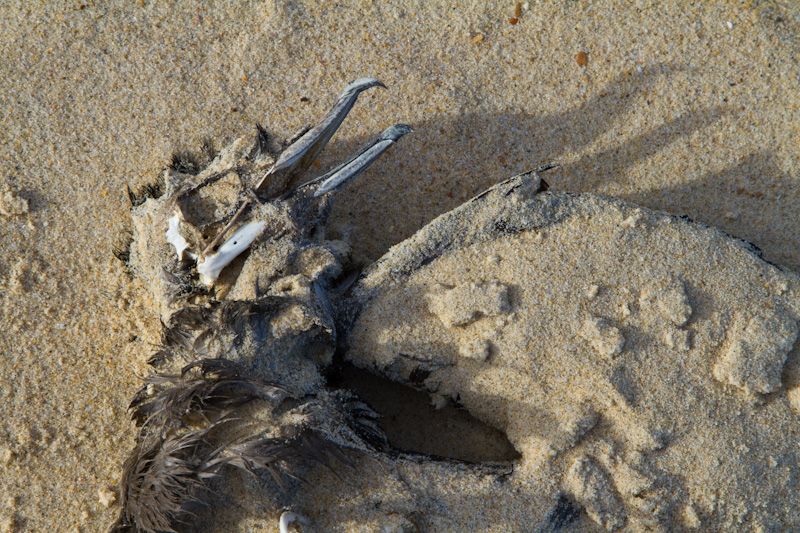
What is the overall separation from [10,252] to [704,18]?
3750 millimetres

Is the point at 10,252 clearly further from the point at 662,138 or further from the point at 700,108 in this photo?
the point at 700,108

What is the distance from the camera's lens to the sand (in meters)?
2.74

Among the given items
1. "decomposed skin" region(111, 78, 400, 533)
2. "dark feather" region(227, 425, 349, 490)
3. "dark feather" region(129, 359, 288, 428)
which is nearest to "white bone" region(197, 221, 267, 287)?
"decomposed skin" region(111, 78, 400, 533)

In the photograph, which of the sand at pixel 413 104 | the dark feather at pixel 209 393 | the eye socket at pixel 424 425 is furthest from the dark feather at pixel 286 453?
the sand at pixel 413 104

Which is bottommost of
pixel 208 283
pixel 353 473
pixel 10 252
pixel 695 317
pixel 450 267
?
pixel 695 317

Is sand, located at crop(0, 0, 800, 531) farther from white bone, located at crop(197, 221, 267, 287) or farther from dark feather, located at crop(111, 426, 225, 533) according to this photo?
dark feather, located at crop(111, 426, 225, 533)

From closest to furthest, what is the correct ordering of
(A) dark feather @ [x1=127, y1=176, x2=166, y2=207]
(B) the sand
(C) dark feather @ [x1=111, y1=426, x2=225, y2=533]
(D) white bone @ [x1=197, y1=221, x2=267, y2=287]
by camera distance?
(C) dark feather @ [x1=111, y1=426, x2=225, y2=533], (D) white bone @ [x1=197, y1=221, x2=267, y2=287], (A) dark feather @ [x1=127, y1=176, x2=166, y2=207], (B) the sand

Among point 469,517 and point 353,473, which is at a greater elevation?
point 353,473

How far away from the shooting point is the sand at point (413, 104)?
274cm

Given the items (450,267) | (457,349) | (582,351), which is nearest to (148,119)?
(450,267)

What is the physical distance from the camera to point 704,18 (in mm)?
2959

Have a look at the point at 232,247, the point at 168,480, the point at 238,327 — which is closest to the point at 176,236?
the point at 232,247

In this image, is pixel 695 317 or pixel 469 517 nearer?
pixel 469 517

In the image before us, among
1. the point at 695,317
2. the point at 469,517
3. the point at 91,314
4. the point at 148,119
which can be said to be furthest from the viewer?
the point at 148,119
